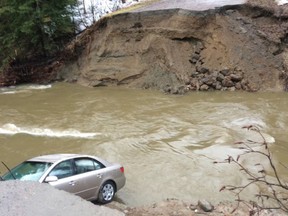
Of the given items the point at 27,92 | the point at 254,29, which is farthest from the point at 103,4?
the point at 254,29

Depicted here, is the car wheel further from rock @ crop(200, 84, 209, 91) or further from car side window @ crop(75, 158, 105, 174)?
rock @ crop(200, 84, 209, 91)

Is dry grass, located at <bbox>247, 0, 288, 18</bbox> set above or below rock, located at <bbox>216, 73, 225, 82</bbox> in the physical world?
above

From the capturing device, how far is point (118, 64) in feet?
89.0

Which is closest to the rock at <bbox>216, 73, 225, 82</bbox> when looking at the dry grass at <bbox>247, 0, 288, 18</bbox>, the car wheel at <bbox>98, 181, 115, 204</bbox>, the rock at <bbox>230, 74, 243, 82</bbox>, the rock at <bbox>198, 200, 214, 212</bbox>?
the rock at <bbox>230, 74, 243, 82</bbox>

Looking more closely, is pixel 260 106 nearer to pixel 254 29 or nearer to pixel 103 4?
pixel 254 29

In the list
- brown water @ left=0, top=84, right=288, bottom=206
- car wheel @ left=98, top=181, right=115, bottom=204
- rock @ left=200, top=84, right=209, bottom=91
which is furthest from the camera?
rock @ left=200, top=84, right=209, bottom=91

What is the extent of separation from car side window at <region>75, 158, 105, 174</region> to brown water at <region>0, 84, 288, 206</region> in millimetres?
1257

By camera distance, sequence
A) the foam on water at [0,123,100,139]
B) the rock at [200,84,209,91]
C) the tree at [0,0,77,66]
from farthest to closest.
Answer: the tree at [0,0,77,66] < the rock at [200,84,209,91] < the foam on water at [0,123,100,139]

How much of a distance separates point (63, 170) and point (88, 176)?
63 cm

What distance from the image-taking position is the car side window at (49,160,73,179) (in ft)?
31.7

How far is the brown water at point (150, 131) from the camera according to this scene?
12.6m

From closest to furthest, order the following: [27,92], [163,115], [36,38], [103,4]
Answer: [163,115]
[27,92]
[36,38]
[103,4]

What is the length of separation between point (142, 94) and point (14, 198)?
21027 millimetres

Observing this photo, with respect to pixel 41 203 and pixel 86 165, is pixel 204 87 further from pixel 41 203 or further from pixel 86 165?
pixel 41 203
